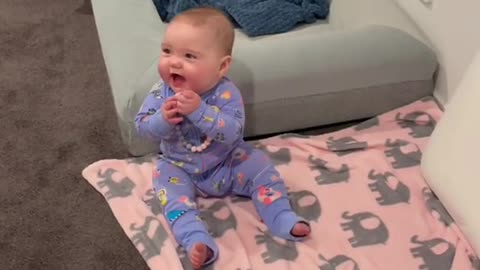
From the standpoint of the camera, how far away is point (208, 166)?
162 cm

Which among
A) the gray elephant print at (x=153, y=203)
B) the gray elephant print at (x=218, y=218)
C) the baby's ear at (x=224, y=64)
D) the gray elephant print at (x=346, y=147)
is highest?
the baby's ear at (x=224, y=64)

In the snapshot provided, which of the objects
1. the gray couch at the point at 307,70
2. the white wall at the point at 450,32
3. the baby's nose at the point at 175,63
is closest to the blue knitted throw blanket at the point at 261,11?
the gray couch at the point at 307,70

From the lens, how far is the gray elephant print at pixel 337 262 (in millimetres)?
1489

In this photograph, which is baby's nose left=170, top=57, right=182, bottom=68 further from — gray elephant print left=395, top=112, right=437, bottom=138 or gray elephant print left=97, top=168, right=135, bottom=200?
gray elephant print left=395, top=112, right=437, bottom=138

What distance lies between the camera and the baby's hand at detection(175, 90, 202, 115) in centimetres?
148

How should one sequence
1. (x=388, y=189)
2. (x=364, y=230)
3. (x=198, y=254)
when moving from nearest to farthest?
(x=198, y=254)
(x=364, y=230)
(x=388, y=189)

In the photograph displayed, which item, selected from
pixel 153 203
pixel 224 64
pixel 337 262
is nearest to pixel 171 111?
pixel 224 64

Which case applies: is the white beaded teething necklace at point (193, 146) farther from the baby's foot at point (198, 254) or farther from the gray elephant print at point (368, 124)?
the gray elephant print at point (368, 124)

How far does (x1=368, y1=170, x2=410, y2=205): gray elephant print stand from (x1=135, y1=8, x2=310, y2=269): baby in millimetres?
222

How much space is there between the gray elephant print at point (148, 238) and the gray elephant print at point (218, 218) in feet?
0.34

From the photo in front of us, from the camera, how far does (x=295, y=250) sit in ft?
5.01

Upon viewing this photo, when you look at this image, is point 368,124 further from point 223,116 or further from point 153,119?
point 153,119

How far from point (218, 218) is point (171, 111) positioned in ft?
0.92

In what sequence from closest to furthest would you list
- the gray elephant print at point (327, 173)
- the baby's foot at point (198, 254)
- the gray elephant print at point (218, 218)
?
the baby's foot at point (198, 254) → the gray elephant print at point (218, 218) → the gray elephant print at point (327, 173)
